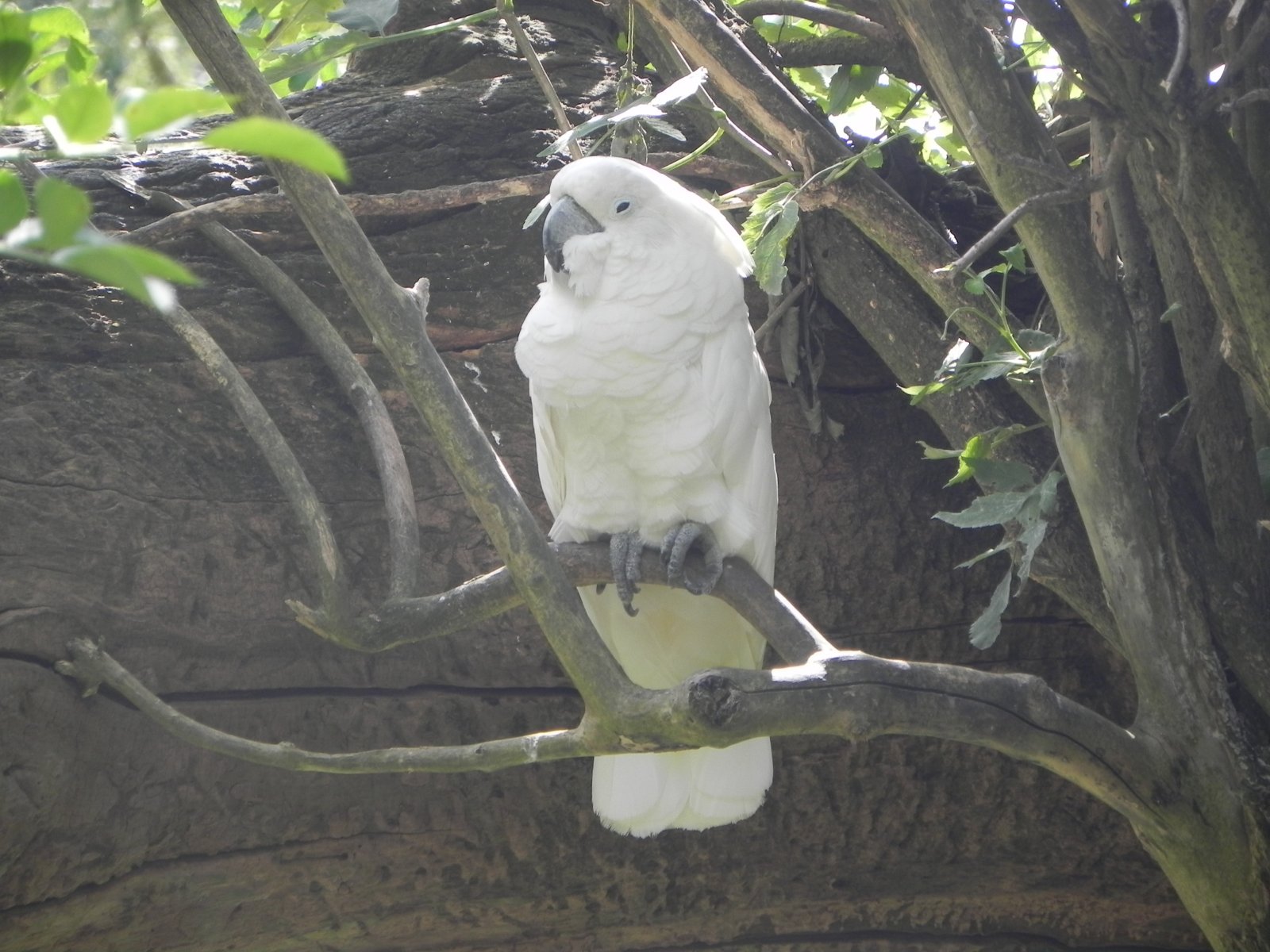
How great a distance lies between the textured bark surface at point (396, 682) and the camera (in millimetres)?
2006

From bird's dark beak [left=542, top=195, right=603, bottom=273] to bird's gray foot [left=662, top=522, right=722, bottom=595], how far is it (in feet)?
1.62

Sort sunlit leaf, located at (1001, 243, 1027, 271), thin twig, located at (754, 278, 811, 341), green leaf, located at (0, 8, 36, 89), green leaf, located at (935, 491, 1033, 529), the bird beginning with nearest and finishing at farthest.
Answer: green leaf, located at (0, 8, 36, 89), green leaf, located at (935, 491, 1033, 529), sunlit leaf, located at (1001, 243, 1027, 271), the bird, thin twig, located at (754, 278, 811, 341)

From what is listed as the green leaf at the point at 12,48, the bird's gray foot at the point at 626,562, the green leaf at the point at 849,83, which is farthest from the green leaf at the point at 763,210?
the green leaf at the point at 12,48

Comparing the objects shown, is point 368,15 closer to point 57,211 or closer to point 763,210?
point 763,210

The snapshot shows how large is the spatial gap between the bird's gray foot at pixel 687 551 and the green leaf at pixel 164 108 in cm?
150

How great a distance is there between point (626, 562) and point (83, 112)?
152 cm

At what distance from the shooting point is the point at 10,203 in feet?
1.59

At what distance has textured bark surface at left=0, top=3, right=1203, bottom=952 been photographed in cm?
201

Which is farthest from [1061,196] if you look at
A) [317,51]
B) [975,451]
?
[317,51]

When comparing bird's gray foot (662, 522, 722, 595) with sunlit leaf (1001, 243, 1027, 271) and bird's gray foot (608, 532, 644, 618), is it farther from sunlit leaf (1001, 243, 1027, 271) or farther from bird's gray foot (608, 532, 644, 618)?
sunlit leaf (1001, 243, 1027, 271)

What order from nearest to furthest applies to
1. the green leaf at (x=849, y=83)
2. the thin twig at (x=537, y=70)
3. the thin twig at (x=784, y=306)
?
1. the thin twig at (x=537, y=70)
2. the thin twig at (x=784, y=306)
3. the green leaf at (x=849, y=83)

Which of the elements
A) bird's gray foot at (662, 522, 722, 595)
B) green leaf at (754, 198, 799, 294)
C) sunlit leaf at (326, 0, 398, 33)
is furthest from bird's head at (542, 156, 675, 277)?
bird's gray foot at (662, 522, 722, 595)

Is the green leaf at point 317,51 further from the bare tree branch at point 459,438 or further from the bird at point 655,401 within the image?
the bare tree branch at point 459,438

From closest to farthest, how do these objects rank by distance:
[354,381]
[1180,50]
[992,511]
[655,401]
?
[1180,50] < [992,511] < [655,401] < [354,381]
